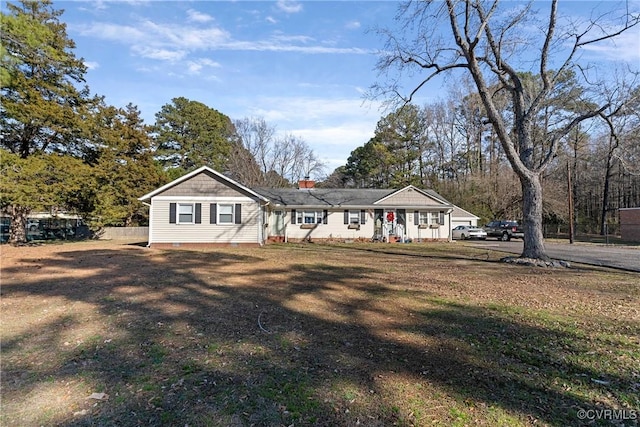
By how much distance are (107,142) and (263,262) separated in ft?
61.8

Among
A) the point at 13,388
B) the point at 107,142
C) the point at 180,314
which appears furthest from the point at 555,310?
the point at 107,142

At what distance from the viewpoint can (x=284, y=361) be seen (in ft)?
13.1

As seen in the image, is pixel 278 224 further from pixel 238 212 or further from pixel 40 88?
pixel 40 88

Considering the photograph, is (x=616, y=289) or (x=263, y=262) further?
(x=263, y=262)

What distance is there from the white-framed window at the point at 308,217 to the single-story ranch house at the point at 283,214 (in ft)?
0.07

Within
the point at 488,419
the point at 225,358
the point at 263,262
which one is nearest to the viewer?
the point at 488,419

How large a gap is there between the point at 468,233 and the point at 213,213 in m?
21.2

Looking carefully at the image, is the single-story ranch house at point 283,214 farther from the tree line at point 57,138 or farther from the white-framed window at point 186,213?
the tree line at point 57,138

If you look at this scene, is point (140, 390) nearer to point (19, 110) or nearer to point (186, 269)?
point (186, 269)

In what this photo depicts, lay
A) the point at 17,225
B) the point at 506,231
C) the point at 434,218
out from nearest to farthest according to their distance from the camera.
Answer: the point at 17,225 → the point at 434,218 → the point at 506,231

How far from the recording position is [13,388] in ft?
11.3

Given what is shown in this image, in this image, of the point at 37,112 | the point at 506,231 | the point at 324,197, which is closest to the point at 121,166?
the point at 37,112

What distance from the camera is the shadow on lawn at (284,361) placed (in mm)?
3023

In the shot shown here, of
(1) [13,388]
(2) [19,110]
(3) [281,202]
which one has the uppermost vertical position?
(2) [19,110]
